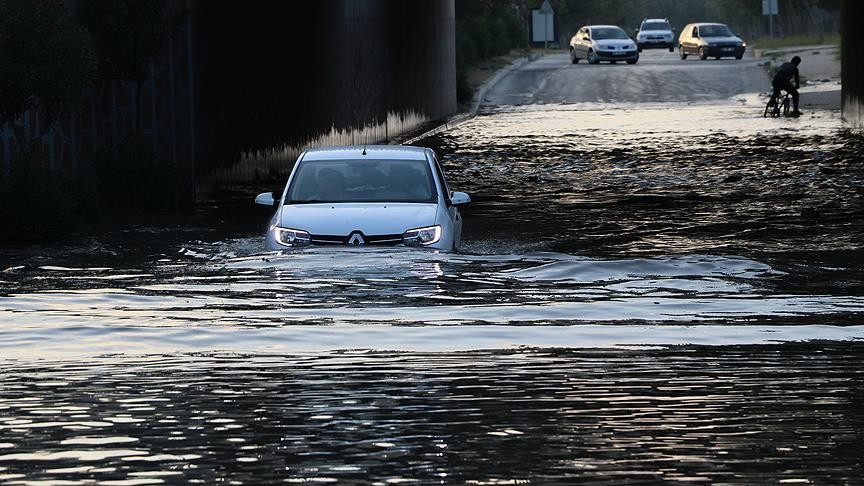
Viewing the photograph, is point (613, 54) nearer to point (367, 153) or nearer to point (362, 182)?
point (367, 153)

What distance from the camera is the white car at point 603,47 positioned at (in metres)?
75.1

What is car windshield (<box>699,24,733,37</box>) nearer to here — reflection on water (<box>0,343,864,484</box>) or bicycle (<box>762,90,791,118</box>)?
bicycle (<box>762,90,791,118</box>)

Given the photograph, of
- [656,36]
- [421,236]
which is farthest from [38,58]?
[656,36]

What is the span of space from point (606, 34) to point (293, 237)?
6192 cm

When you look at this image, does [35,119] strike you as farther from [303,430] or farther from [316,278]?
[303,430]

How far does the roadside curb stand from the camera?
42281 millimetres

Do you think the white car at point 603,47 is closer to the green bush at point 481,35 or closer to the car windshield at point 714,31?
the car windshield at point 714,31

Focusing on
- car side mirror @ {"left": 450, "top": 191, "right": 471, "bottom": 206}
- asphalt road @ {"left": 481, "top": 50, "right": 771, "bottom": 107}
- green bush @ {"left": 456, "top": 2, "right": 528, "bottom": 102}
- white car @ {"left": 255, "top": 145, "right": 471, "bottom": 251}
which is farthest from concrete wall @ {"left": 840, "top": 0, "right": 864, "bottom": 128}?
car side mirror @ {"left": 450, "top": 191, "right": 471, "bottom": 206}

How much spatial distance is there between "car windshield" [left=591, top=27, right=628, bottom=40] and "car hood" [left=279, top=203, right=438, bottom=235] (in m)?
60.1

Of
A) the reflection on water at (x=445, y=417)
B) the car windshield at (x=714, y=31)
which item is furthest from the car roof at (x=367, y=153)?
the car windshield at (x=714, y=31)

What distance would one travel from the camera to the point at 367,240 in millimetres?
16109

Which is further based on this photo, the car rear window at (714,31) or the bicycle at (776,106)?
the car rear window at (714,31)

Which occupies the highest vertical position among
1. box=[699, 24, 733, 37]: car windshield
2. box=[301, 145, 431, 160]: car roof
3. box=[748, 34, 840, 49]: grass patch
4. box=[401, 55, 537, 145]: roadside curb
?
box=[699, 24, 733, 37]: car windshield

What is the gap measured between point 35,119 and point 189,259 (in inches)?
162
